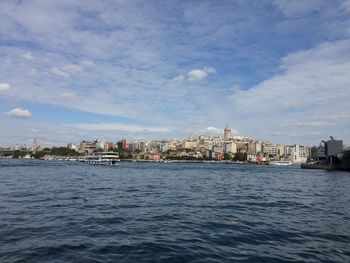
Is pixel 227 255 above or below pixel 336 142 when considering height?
below

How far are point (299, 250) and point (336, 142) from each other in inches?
7282

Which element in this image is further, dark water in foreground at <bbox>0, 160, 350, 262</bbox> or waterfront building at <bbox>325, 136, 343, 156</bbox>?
waterfront building at <bbox>325, 136, 343, 156</bbox>

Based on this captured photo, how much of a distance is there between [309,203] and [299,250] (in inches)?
860

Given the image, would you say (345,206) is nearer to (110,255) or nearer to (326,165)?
(110,255)

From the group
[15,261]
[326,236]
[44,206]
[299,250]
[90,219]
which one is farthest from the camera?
[44,206]

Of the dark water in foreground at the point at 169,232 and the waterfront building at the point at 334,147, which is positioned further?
the waterfront building at the point at 334,147

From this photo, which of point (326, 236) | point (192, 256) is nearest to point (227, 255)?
point (192, 256)

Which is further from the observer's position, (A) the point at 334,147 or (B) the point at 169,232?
(A) the point at 334,147

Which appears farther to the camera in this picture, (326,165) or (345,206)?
(326,165)

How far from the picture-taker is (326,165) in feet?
607

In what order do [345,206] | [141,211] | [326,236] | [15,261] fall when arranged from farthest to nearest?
[345,206], [141,211], [326,236], [15,261]

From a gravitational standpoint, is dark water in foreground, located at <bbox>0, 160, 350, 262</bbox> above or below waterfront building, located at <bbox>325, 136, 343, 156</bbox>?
below

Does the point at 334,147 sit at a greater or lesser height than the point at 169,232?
greater

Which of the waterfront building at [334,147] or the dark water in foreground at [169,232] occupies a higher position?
the waterfront building at [334,147]
